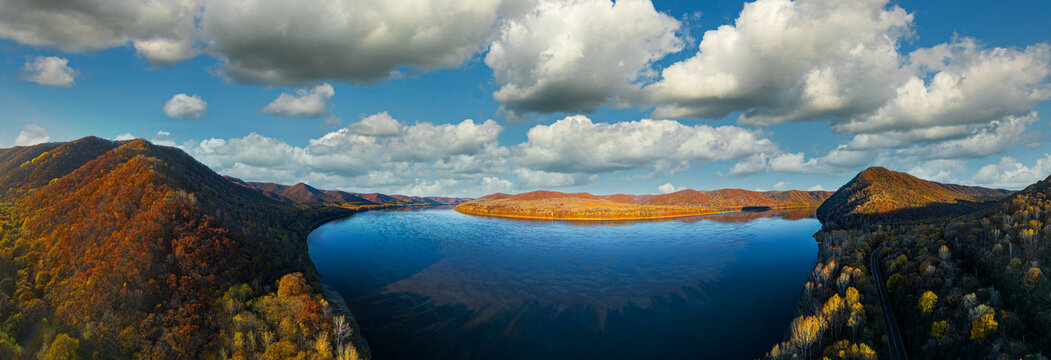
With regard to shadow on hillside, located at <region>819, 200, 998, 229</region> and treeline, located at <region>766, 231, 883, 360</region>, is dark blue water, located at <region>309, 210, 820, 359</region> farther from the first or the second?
shadow on hillside, located at <region>819, 200, 998, 229</region>

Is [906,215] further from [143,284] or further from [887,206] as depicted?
[143,284]

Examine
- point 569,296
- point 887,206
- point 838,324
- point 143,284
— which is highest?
point 887,206

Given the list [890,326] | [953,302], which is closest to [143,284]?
[890,326]

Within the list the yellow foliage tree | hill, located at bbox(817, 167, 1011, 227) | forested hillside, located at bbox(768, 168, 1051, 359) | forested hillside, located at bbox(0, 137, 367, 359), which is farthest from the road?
hill, located at bbox(817, 167, 1011, 227)

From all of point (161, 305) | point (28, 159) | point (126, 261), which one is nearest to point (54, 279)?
point (126, 261)

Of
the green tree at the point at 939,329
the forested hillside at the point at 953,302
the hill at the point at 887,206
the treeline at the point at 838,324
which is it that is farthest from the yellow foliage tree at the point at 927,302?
the hill at the point at 887,206

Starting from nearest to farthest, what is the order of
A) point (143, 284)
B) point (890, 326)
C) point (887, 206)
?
point (143, 284) < point (890, 326) < point (887, 206)

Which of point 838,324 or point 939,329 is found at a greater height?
point 939,329

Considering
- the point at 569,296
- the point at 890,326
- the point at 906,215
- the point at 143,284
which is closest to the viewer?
the point at 143,284
